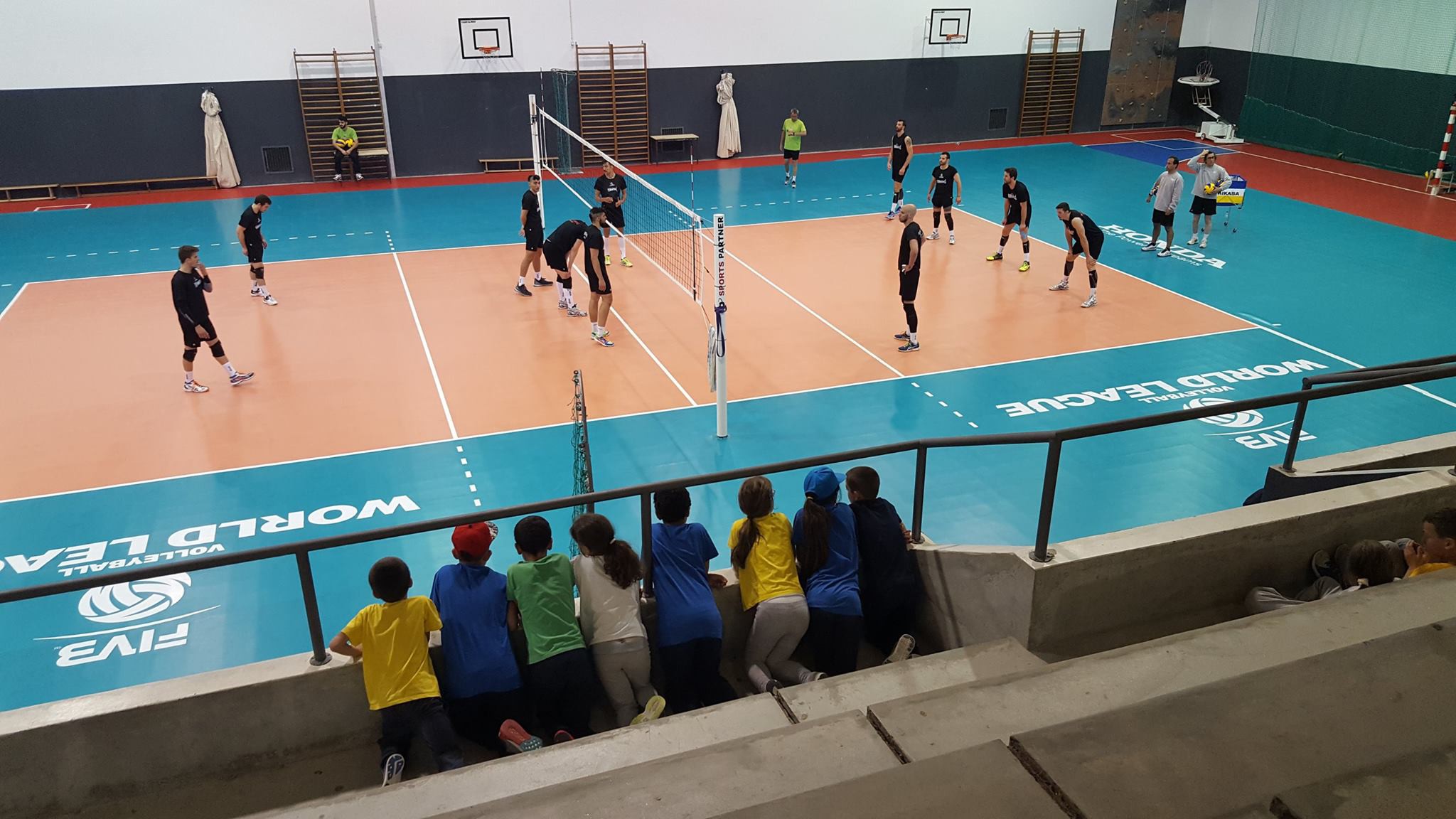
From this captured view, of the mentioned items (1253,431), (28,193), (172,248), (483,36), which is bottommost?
(1253,431)

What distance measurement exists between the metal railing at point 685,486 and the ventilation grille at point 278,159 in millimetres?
20545

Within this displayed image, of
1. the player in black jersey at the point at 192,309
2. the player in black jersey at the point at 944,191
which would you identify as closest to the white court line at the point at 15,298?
the player in black jersey at the point at 192,309

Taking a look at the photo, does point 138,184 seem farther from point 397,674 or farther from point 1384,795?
point 1384,795

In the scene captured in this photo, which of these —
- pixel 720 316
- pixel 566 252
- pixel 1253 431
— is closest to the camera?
pixel 720 316

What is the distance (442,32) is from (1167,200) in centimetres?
1671

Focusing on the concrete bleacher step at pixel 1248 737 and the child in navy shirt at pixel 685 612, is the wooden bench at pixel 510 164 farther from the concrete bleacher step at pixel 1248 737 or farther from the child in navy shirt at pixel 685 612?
the concrete bleacher step at pixel 1248 737

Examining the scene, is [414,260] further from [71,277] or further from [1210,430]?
[1210,430]

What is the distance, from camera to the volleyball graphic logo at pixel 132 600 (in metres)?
7.93

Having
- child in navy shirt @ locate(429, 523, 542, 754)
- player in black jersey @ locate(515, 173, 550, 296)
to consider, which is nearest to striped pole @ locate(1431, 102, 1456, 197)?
player in black jersey @ locate(515, 173, 550, 296)

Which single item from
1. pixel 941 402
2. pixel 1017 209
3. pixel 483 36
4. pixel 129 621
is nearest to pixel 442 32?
pixel 483 36

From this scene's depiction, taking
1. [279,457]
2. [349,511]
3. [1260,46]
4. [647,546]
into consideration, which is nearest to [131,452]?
[279,457]

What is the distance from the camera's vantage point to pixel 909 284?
1327 centimetres

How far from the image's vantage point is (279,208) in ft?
70.4

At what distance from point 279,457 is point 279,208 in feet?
42.4
